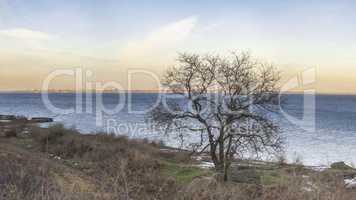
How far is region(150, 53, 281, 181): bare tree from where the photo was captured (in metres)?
18.2

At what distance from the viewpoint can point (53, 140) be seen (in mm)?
25625

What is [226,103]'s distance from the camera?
725 inches

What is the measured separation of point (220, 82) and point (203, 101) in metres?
1.46

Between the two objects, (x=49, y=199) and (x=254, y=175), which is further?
(x=254, y=175)

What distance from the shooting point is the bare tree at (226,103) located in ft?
59.9

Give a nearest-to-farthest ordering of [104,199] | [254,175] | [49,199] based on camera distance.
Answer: [49,199] → [104,199] → [254,175]

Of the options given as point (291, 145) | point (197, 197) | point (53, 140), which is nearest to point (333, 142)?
point (291, 145)

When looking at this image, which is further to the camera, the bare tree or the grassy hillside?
the bare tree

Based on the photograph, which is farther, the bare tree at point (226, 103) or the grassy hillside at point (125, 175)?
the bare tree at point (226, 103)

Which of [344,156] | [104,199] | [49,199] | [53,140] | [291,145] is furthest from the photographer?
[291,145]

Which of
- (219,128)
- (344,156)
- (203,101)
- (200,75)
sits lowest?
(344,156)

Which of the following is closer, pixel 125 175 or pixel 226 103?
pixel 125 175

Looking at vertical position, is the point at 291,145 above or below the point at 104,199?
below

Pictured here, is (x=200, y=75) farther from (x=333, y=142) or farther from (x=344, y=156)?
(x=333, y=142)
